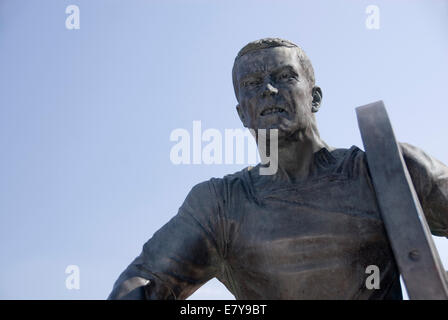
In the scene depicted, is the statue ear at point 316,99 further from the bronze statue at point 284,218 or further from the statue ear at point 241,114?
the statue ear at point 241,114

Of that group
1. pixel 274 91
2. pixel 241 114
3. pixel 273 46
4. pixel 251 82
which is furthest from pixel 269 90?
pixel 241 114

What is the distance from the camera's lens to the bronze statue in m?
3.76

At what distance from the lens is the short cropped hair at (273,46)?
423 cm

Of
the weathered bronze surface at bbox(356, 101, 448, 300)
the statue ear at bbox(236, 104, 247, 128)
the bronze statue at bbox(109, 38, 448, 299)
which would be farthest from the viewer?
Result: the statue ear at bbox(236, 104, 247, 128)

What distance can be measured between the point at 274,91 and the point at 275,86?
7 cm

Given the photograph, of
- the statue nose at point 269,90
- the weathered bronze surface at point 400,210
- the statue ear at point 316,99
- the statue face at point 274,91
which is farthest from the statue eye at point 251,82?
the weathered bronze surface at point 400,210

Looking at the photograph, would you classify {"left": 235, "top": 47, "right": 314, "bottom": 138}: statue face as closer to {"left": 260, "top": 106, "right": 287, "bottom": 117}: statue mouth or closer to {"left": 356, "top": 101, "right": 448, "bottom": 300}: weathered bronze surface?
{"left": 260, "top": 106, "right": 287, "bottom": 117}: statue mouth

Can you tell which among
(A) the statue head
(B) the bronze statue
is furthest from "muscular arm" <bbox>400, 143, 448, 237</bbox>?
(A) the statue head

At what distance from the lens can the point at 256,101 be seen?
4109 millimetres

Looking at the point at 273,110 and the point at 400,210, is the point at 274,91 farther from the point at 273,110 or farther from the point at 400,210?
the point at 400,210

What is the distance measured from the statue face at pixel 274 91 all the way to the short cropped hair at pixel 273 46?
3 centimetres
